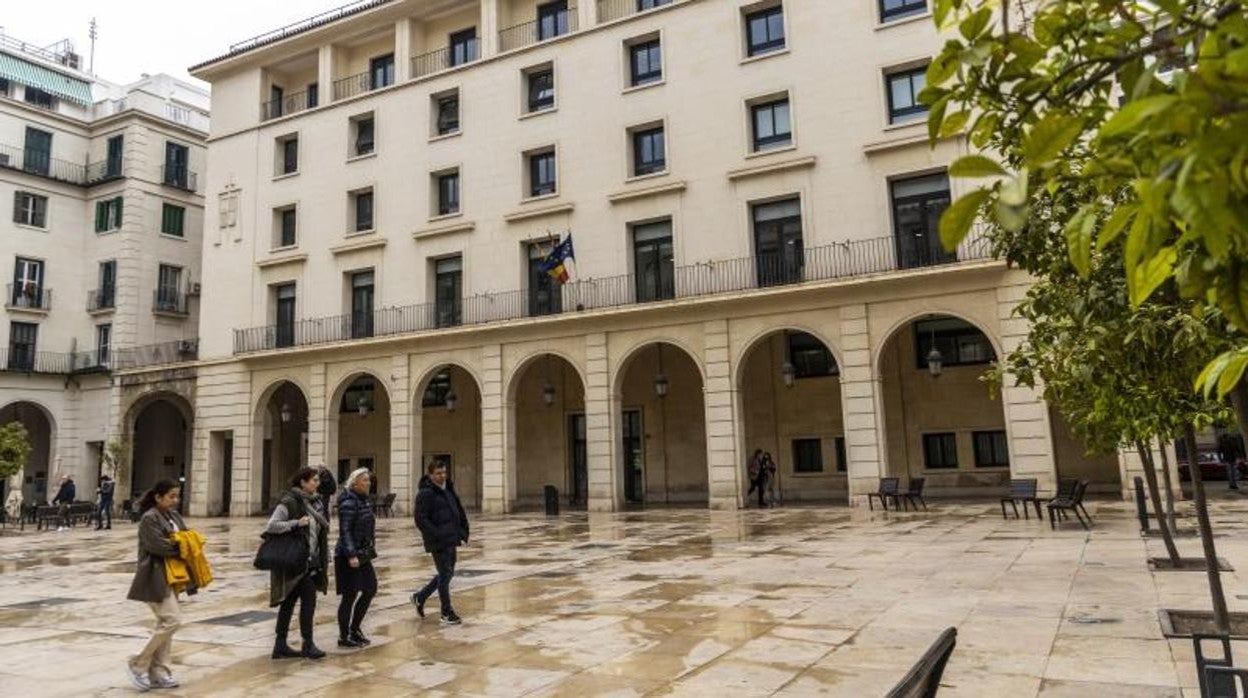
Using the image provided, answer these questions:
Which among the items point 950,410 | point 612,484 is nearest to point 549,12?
point 612,484

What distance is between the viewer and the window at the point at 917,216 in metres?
22.3

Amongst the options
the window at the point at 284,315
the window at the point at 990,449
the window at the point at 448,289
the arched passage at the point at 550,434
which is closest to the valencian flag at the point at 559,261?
the window at the point at 448,289

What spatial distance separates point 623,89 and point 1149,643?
23.3m

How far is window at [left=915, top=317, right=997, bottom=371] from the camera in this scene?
81.7ft

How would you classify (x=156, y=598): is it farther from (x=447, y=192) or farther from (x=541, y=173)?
(x=447, y=192)

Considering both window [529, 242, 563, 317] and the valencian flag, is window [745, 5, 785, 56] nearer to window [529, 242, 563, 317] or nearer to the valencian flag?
the valencian flag

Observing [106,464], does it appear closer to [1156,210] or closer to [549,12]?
[549,12]

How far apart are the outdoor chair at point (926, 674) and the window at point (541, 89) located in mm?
26997

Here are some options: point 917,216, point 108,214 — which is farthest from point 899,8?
point 108,214

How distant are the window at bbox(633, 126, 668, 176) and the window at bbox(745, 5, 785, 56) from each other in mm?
3793

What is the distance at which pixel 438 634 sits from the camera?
8.24 meters

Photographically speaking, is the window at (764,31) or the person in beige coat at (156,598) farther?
the window at (764,31)

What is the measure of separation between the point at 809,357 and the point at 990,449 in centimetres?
602

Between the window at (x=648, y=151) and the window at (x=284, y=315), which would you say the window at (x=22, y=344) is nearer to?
the window at (x=284, y=315)
